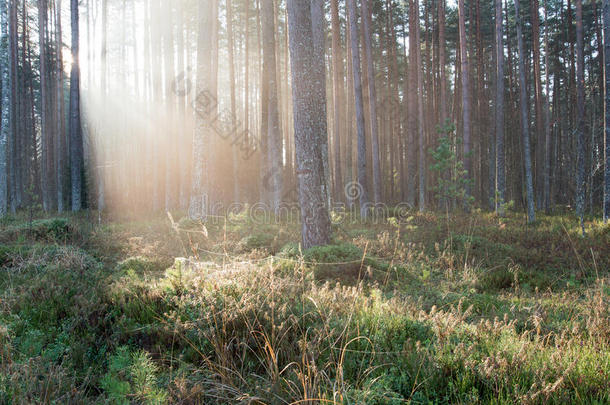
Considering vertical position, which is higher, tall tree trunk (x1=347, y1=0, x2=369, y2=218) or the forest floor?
tall tree trunk (x1=347, y1=0, x2=369, y2=218)

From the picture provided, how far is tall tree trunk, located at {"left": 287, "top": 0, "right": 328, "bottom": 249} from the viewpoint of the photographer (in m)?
6.87

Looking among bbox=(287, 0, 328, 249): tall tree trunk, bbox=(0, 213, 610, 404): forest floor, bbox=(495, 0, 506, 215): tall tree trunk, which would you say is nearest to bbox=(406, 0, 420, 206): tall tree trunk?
bbox=(495, 0, 506, 215): tall tree trunk

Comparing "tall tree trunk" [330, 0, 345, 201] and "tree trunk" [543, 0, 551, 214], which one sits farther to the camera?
"tree trunk" [543, 0, 551, 214]

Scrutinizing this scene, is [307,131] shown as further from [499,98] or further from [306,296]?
[499,98]

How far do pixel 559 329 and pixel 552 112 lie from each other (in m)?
31.8

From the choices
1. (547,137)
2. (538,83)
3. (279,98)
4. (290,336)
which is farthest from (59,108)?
(547,137)

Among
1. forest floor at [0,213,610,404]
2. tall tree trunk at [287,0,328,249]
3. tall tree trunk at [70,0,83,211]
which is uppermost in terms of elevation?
tall tree trunk at [70,0,83,211]

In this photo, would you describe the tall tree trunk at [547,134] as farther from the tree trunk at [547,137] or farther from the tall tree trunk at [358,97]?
the tall tree trunk at [358,97]

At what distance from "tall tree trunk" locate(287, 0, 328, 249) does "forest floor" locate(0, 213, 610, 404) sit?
2.04ft

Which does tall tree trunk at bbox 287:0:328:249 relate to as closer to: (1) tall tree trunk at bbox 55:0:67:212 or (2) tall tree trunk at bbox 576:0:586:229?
(2) tall tree trunk at bbox 576:0:586:229

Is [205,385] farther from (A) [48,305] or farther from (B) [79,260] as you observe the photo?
(B) [79,260]

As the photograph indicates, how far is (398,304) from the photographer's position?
4.25 metres

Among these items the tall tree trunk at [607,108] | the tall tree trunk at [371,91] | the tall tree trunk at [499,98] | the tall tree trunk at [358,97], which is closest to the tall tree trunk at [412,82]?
the tall tree trunk at [371,91]

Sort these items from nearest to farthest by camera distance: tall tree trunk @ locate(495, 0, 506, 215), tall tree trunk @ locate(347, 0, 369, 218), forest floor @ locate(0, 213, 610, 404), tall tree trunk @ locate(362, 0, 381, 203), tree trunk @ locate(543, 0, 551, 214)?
forest floor @ locate(0, 213, 610, 404), tall tree trunk @ locate(347, 0, 369, 218), tall tree trunk @ locate(495, 0, 506, 215), tall tree trunk @ locate(362, 0, 381, 203), tree trunk @ locate(543, 0, 551, 214)
